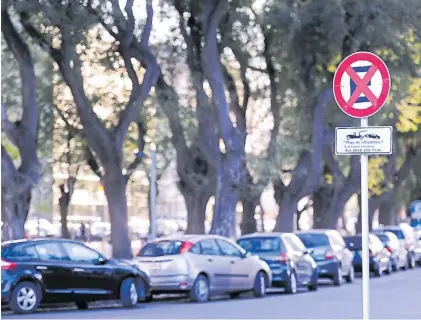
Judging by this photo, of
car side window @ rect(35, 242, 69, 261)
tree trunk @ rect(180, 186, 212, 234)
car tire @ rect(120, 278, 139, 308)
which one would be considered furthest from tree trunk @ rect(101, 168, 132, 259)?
car side window @ rect(35, 242, 69, 261)

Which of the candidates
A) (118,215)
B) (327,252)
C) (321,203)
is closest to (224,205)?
(118,215)

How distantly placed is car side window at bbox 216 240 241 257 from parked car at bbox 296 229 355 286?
6699mm

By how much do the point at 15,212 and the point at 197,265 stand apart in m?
6.88

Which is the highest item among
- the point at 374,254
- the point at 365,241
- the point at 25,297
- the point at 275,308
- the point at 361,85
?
the point at 361,85

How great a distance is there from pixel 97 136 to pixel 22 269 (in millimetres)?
12736

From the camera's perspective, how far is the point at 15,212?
29859 mm

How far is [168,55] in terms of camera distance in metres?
37.7

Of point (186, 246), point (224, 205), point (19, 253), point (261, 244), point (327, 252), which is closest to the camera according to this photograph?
point (19, 253)

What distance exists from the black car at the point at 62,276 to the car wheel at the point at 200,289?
146 centimetres

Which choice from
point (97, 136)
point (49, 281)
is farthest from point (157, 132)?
point (49, 281)

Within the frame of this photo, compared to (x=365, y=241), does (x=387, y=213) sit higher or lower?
higher

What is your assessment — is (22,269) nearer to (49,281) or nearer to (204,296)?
(49,281)

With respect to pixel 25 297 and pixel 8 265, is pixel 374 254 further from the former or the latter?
pixel 8 265

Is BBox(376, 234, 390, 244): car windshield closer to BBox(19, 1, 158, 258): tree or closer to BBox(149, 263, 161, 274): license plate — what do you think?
BBox(19, 1, 158, 258): tree
